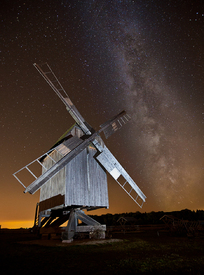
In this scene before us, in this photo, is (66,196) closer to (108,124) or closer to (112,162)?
(112,162)

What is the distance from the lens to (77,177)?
43.8 ft

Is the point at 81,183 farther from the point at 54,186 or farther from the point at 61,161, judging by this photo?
the point at 61,161

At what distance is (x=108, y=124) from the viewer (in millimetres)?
15891

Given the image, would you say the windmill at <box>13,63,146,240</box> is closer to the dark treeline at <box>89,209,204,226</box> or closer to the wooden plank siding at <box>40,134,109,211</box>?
the wooden plank siding at <box>40,134,109,211</box>

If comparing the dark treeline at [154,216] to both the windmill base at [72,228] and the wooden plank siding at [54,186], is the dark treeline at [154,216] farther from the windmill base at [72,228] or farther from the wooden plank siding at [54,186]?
the wooden plank siding at [54,186]

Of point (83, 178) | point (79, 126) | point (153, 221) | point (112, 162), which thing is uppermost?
point (79, 126)

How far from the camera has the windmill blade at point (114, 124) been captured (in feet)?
51.7

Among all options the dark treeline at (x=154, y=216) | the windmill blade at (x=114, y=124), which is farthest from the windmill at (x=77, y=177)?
the dark treeline at (x=154, y=216)

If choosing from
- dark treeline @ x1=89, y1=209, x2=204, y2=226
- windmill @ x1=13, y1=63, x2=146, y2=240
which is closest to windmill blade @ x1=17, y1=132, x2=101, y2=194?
windmill @ x1=13, y1=63, x2=146, y2=240

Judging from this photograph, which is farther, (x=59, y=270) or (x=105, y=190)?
(x=105, y=190)

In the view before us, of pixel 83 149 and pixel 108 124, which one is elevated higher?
pixel 108 124

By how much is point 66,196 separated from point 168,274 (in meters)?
8.48

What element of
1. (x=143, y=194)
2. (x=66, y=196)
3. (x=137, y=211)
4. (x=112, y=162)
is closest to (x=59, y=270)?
(x=66, y=196)

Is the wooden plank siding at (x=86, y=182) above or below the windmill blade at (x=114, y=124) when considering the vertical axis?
below
